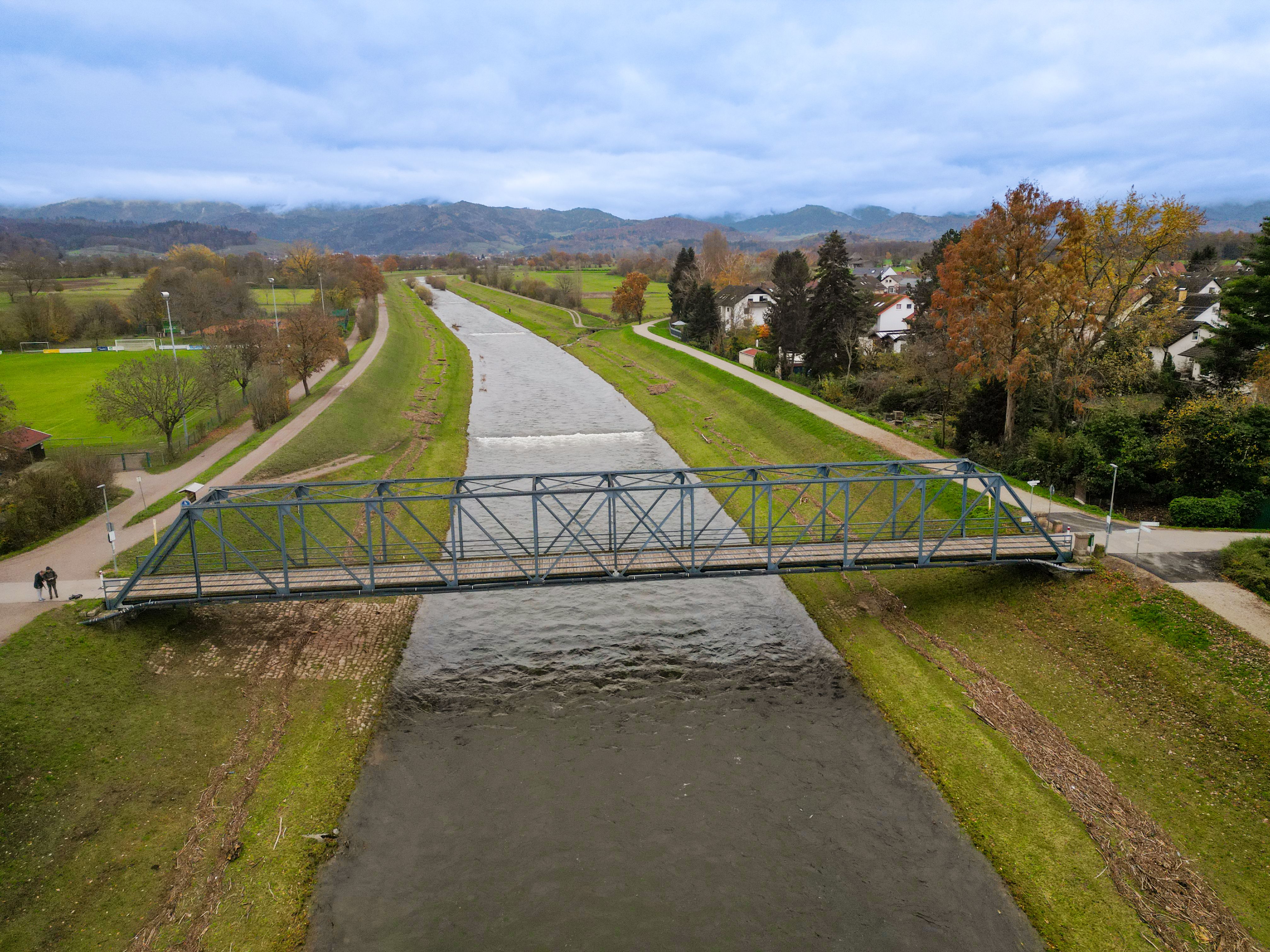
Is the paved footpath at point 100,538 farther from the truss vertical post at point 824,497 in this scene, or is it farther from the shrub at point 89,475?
A: the truss vertical post at point 824,497

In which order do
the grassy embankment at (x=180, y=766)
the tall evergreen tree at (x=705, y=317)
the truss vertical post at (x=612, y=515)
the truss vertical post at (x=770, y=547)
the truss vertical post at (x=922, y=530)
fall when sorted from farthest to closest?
the tall evergreen tree at (x=705, y=317) → the truss vertical post at (x=922, y=530) → the truss vertical post at (x=770, y=547) → the truss vertical post at (x=612, y=515) → the grassy embankment at (x=180, y=766)

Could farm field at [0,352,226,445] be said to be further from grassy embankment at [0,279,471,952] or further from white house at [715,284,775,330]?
white house at [715,284,775,330]

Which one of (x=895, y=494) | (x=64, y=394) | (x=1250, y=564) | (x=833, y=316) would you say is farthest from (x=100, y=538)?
(x=833, y=316)

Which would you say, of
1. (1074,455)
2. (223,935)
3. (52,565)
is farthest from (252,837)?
(1074,455)

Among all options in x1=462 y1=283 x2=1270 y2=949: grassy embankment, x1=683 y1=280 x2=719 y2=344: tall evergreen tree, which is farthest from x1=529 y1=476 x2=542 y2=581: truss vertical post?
x1=683 y1=280 x2=719 y2=344: tall evergreen tree

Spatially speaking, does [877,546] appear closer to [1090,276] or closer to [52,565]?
[1090,276]

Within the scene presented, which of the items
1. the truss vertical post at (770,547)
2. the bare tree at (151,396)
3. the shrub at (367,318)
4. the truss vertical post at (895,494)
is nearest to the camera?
the truss vertical post at (770,547)

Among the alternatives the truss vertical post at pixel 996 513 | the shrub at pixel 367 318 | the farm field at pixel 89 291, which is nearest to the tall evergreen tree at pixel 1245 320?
the truss vertical post at pixel 996 513

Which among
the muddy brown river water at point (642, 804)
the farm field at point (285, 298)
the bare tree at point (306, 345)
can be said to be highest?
the farm field at point (285, 298)
